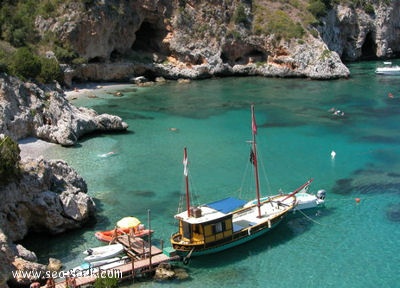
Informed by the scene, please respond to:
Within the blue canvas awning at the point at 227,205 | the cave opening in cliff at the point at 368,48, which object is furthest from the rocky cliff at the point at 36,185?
the cave opening in cliff at the point at 368,48

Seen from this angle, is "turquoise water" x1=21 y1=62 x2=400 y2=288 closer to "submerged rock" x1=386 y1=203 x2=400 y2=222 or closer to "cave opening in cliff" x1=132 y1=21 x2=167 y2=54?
"submerged rock" x1=386 y1=203 x2=400 y2=222

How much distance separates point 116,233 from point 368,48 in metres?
106

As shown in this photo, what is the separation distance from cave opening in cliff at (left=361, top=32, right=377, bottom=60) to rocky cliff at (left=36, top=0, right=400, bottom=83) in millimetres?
16790

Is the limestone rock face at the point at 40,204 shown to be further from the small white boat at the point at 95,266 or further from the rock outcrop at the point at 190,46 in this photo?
the rock outcrop at the point at 190,46

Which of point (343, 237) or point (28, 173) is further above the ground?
point (28, 173)

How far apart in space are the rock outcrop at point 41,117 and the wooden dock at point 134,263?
23.2 metres

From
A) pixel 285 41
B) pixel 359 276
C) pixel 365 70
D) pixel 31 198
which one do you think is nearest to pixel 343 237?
pixel 359 276

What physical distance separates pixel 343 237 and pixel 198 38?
71.0 meters

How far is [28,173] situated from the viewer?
1484 inches

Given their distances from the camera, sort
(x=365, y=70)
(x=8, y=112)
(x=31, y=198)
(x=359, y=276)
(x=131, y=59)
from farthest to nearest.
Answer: (x=365, y=70)
(x=131, y=59)
(x=8, y=112)
(x=31, y=198)
(x=359, y=276)

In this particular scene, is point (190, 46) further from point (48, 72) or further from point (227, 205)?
point (227, 205)

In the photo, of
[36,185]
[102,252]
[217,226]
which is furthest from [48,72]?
[217,226]

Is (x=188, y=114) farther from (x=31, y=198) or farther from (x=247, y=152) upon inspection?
(x=31, y=198)

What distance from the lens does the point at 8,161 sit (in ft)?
116
